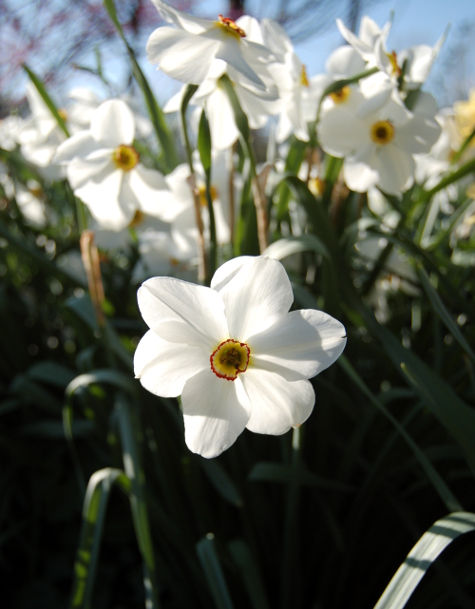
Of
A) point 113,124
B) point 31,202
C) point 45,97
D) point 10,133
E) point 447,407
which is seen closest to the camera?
point 447,407

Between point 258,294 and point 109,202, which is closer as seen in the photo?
point 258,294

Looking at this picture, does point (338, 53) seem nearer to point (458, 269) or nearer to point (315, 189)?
point (315, 189)

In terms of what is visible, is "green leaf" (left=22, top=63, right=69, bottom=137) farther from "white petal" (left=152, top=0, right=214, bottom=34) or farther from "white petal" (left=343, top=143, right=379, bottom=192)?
"white petal" (left=343, top=143, right=379, bottom=192)

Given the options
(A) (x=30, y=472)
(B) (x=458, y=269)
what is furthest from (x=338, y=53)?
(A) (x=30, y=472)

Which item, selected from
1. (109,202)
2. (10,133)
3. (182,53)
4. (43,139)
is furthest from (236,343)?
(10,133)

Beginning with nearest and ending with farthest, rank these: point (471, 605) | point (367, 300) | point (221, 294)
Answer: point (221, 294)
point (471, 605)
point (367, 300)

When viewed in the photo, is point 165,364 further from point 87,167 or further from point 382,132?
point 382,132
